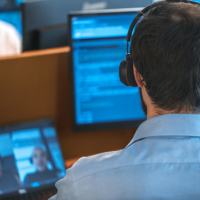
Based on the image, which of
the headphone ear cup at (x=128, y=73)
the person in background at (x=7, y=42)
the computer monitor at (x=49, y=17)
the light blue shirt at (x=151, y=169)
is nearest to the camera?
the light blue shirt at (x=151, y=169)

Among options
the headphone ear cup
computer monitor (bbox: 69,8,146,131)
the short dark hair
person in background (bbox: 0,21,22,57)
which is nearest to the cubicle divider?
computer monitor (bbox: 69,8,146,131)

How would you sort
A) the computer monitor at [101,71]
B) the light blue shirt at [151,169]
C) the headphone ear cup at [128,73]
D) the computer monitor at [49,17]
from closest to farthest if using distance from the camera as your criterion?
1. the light blue shirt at [151,169]
2. the headphone ear cup at [128,73]
3. the computer monitor at [101,71]
4. the computer monitor at [49,17]

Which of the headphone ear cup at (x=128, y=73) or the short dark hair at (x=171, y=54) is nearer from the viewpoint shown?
the short dark hair at (x=171, y=54)

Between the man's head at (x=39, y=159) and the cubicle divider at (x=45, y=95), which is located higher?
the cubicle divider at (x=45, y=95)

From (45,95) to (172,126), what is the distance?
2.25 ft

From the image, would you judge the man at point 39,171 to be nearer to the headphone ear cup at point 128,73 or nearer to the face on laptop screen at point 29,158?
the face on laptop screen at point 29,158

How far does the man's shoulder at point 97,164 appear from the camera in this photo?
1.93 feet

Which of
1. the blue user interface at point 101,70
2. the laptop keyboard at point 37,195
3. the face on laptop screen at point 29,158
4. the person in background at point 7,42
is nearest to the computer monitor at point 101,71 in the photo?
the blue user interface at point 101,70

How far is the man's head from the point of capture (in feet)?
3.28

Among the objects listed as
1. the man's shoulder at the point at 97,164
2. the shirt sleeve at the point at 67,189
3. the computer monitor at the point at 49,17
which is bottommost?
the shirt sleeve at the point at 67,189

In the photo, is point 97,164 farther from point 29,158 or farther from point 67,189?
point 29,158

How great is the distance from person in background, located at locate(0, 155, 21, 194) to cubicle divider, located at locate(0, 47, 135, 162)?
0.80 feet

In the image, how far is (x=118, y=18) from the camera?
1090mm

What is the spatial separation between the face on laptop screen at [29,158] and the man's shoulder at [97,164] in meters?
0.40
